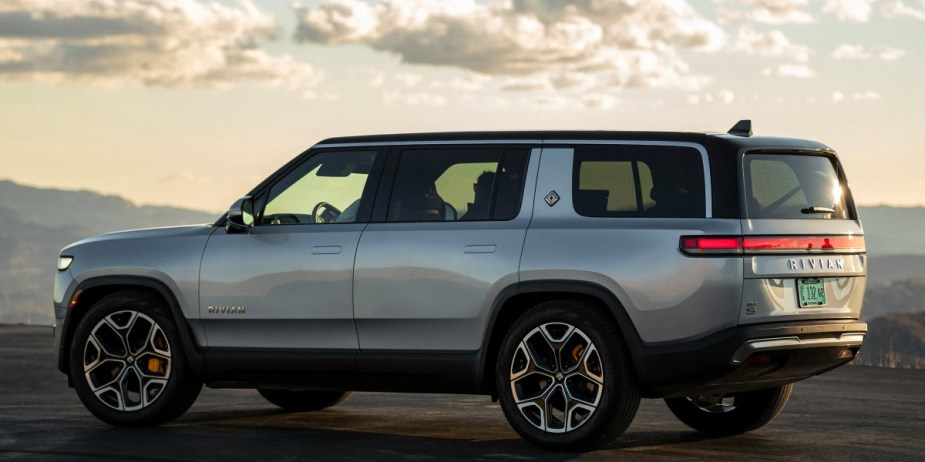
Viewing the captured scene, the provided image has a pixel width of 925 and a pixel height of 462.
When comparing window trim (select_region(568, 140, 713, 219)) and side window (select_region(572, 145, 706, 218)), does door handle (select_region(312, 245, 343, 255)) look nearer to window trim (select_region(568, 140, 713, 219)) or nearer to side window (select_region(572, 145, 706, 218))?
window trim (select_region(568, 140, 713, 219))

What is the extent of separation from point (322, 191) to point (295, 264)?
56cm

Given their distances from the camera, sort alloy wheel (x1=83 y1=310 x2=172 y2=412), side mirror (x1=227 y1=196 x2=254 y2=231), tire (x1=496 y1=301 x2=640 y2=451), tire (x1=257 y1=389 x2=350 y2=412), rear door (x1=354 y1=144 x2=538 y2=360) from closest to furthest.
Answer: tire (x1=496 y1=301 x2=640 y2=451) < rear door (x1=354 y1=144 x2=538 y2=360) < side mirror (x1=227 y1=196 x2=254 y2=231) < alloy wheel (x1=83 y1=310 x2=172 y2=412) < tire (x1=257 y1=389 x2=350 y2=412)

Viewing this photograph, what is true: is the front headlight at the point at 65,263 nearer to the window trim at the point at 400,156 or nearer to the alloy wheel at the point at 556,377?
the window trim at the point at 400,156

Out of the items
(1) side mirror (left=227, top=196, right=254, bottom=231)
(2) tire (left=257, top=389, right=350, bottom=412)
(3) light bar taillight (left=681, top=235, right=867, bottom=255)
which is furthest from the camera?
(2) tire (left=257, top=389, right=350, bottom=412)

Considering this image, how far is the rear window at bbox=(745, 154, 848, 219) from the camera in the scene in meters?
8.42

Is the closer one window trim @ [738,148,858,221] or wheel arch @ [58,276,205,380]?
window trim @ [738,148,858,221]

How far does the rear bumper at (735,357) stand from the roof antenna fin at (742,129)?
1.21 metres

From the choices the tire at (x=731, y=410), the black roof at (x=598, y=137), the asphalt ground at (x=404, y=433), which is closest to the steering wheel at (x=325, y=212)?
the black roof at (x=598, y=137)

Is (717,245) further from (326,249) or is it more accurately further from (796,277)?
(326,249)

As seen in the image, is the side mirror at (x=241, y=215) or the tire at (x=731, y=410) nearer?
the side mirror at (x=241, y=215)

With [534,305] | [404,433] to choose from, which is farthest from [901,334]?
[534,305]

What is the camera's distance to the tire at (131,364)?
32.4 ft

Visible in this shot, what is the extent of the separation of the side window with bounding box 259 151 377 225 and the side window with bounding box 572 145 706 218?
Answer: 1505 mm

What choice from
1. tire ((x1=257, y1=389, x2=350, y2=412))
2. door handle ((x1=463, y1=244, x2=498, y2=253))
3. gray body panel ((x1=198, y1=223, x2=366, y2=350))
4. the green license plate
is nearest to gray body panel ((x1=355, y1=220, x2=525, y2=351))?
door handle ((x1=463, y1=244, x2=498, y2=253))
